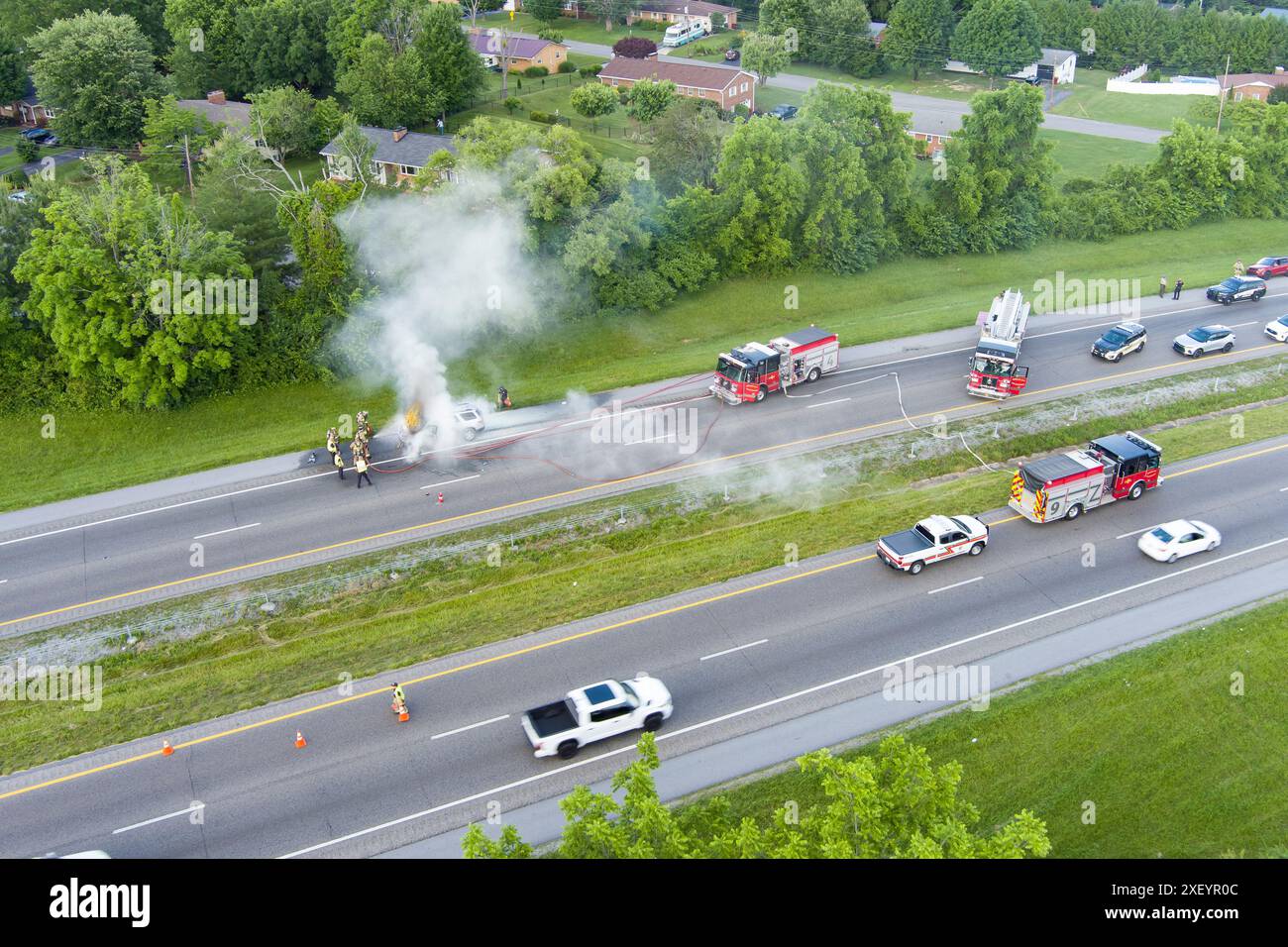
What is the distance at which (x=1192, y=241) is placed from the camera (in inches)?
2618

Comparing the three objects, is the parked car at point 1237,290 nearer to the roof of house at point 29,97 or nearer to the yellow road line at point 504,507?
the yellow road line at point 504,507

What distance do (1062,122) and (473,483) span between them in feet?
265

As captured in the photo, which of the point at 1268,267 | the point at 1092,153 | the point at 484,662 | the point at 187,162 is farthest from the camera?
the point at 1092,153

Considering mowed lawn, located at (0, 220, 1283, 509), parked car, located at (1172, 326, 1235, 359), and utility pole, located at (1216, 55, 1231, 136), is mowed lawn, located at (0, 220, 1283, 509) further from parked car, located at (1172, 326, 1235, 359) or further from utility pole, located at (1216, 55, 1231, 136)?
utility pole, located at (1216, 55, 1231, 136)

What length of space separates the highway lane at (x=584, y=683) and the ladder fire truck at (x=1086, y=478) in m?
0.73

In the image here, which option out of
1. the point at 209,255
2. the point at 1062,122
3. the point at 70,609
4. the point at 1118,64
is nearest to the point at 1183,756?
the point at 70,609

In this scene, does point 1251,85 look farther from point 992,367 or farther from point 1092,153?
point 992,367

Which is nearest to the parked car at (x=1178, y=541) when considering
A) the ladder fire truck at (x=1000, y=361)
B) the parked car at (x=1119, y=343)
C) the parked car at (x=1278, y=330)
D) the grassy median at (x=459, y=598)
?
the grassy median at (x=459, y=598)

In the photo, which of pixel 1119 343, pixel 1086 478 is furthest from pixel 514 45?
pixel 1086 478

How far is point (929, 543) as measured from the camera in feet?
112

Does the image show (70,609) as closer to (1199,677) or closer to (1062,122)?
(1199,677)

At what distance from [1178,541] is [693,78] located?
235 feet

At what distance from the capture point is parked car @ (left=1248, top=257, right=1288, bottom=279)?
195 feet

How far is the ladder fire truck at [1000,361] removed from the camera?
148 feet
